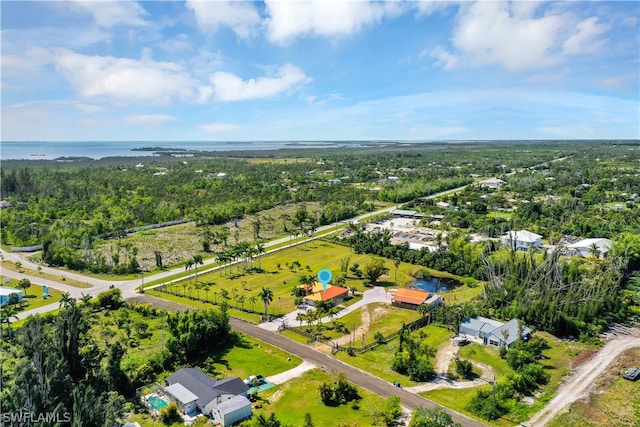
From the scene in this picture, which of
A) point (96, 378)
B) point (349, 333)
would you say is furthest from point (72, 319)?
point (349, 333)

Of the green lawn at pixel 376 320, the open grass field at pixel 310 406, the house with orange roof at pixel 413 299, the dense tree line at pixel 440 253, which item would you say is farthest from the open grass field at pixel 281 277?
the open grass field at pixel 310 406

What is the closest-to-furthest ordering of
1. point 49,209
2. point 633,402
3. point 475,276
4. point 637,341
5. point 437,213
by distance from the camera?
point 633,402 < point 637,341 < point 475,276 < point 49,209 < point 437,213

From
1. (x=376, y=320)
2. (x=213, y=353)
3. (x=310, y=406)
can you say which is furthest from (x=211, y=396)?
(x=376, y=320)

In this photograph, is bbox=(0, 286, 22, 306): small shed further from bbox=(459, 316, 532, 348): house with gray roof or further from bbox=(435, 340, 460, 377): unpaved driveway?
bbox=(459, 316, 532, 348): house with gray roof

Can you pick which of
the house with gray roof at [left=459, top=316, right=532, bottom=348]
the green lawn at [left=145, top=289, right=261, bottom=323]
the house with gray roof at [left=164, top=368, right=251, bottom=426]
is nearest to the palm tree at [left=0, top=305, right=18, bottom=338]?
the green lawn at [left=145, top=289, right=261, bottom=323]

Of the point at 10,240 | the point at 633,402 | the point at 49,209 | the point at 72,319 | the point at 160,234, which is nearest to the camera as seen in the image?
the point at 72,319

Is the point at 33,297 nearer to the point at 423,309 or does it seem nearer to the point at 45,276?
the point at 45,276

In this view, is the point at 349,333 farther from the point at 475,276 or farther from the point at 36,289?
the point at 36,289
